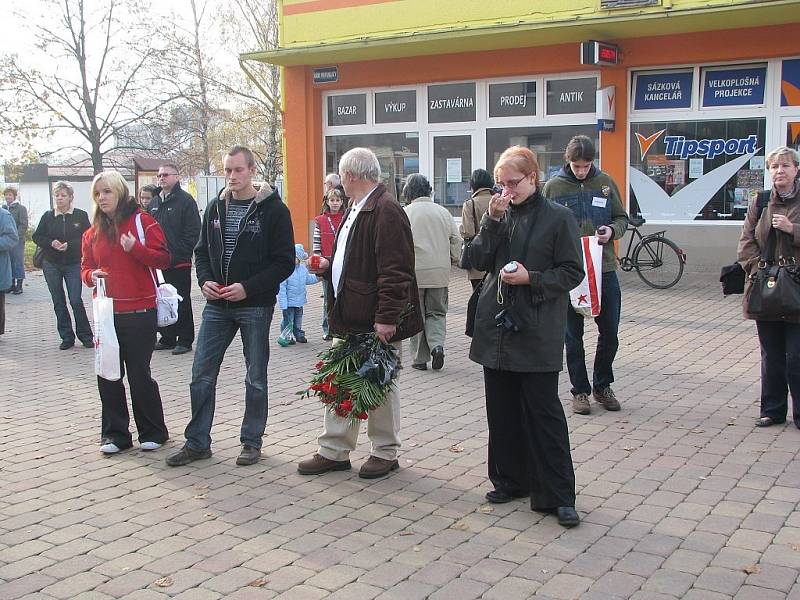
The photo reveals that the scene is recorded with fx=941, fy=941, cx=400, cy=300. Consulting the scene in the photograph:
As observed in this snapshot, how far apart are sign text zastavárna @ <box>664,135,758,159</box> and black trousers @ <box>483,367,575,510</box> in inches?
447

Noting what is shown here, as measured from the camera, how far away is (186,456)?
6020mm

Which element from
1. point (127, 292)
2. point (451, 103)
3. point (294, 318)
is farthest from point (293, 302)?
point (451, 103)

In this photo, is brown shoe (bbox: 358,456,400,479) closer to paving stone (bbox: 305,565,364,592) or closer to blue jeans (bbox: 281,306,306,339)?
paving stone (bbox: 305,565,364,592)

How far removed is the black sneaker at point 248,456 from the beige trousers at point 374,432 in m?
0.47

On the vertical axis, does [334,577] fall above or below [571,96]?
below

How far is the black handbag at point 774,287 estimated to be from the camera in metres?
6.28

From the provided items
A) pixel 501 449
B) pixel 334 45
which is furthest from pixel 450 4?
pixel 501 449

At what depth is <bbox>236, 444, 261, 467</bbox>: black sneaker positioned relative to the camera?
5.95m

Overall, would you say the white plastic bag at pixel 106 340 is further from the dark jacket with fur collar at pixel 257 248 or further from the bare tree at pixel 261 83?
the bare tree at pixel 261 83

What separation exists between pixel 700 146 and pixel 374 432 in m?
11.3

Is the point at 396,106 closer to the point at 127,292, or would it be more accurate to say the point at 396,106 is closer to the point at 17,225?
the point at 17,225

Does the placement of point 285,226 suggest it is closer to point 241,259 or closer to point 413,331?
A: point 241,259

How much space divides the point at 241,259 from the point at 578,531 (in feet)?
8.62

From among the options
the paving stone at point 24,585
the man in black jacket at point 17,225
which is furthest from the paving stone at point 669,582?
the man in black jacket at point 17,225
